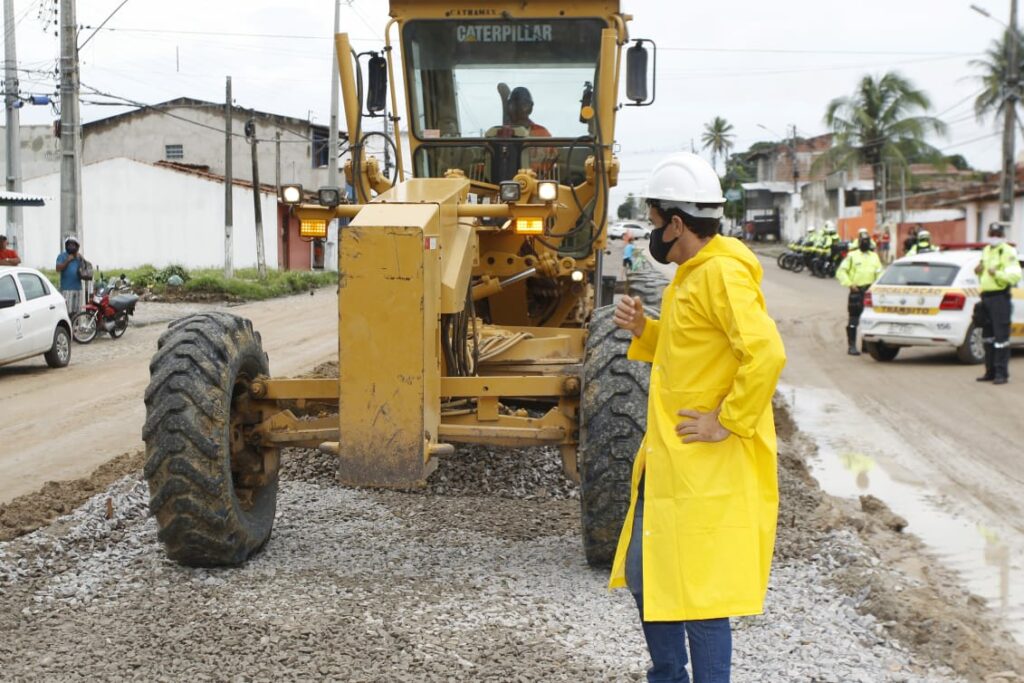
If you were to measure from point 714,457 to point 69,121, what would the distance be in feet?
70.2

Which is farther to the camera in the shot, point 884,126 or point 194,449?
point 884,126

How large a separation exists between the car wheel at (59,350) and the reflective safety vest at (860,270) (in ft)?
39.1

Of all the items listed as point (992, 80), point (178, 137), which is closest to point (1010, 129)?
point (992, 80)

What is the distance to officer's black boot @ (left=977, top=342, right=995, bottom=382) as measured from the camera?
15500mm

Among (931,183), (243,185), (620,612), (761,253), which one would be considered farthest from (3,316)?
(931,183)

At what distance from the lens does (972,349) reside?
17.7 m

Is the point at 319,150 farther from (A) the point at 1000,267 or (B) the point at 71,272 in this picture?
(A) the point at 1000,267

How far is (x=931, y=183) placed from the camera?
7050 centimetres

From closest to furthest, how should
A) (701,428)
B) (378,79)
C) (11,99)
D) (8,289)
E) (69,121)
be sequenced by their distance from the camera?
(701,428), (378,79), (8,289), (69,121), (11,99)

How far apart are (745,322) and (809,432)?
9.48 metres

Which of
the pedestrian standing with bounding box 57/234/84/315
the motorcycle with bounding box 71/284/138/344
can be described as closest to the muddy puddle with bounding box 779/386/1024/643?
the motorcycle with bounding box 71/284/138/344

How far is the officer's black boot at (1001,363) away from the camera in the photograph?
1535cm

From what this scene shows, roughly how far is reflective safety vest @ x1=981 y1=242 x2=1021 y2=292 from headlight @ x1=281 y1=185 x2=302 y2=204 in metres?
10.8

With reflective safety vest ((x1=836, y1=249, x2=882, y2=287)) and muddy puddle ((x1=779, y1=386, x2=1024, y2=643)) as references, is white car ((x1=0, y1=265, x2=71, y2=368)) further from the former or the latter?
reflective safety vest ((x1=836, y1=249, x2=882, y2=287))
